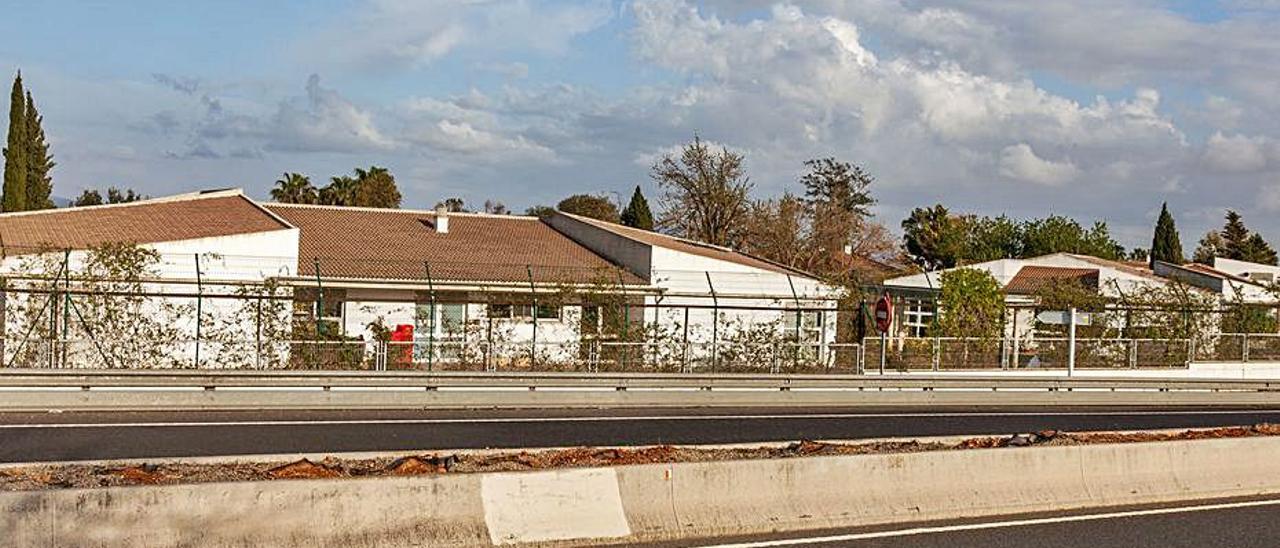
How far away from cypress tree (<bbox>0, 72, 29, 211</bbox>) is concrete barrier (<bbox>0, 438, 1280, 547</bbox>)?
55051 millimetres

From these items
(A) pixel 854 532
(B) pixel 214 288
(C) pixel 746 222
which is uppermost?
(C) pixel 746 222

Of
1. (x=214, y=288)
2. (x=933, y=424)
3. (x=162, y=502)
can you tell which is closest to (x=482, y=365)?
(x=214, y=288)

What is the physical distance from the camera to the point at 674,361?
3634 cm

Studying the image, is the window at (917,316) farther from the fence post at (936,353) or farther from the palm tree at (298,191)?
the palm tree at (298,191)

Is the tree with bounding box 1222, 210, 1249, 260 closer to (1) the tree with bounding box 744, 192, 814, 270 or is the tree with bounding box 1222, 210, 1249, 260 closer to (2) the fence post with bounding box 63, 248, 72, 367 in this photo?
(1) the tree with bounding box 744, 192, 814, 270

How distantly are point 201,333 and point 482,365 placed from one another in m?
6.34

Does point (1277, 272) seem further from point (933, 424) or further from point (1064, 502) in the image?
point (1064, 502)

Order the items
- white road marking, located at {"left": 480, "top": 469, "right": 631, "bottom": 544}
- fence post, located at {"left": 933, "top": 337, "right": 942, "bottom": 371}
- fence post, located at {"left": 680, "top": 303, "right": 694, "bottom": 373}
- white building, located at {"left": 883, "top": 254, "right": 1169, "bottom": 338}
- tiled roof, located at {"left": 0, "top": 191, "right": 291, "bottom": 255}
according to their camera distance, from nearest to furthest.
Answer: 1. white road marking, located at {"left": 480, "top": 469, "right": 631, "bottom": 544}
2. fence post, located at {"left": 680, "top": 303, "right": 694, "bottom": 373}
3. tiled roof, located at {"left": 0, "top": 191, "right": 291, "bottom": 255}
4. fence post, located at {"left": 933, "top": 337, "right": 942, "bottom": 371}
5. white building, located at {"left": 883, "top": 254, "right": 1169, "bottom": 338}

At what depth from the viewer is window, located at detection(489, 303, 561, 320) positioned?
37.8 meters

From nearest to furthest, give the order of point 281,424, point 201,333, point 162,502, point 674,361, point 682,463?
point 162,502
point 682,463
point 281,424
point 201,333
point 674,361

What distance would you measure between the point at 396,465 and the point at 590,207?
8722cm

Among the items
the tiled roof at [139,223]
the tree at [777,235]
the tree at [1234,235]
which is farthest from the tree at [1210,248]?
the tiled roof at [139,223]

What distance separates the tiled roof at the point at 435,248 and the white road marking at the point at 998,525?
24.8 m

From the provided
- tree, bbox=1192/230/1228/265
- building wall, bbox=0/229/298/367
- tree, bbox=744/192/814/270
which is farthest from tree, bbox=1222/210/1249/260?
building wall, bbox=0/229/298/367
